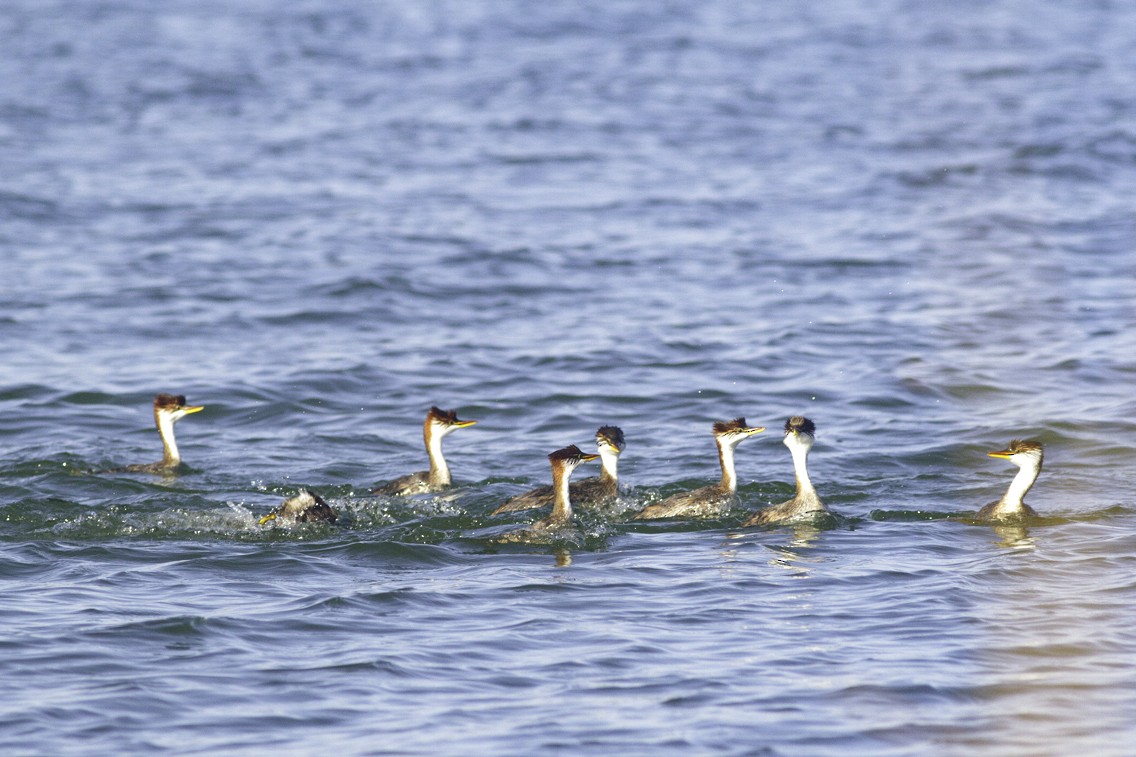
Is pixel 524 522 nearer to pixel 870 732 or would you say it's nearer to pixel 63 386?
pixel 870 732

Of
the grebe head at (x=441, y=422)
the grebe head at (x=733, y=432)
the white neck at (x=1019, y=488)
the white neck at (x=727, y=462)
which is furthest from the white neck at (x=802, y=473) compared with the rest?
the grebe head at (x=441, y=422)

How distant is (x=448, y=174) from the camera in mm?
29578

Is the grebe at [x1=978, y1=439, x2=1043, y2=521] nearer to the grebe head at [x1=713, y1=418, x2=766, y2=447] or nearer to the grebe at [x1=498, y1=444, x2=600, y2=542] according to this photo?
the grebe head at [x1=713, y1=418, x2=766, y2=447]

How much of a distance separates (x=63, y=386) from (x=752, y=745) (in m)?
11.8

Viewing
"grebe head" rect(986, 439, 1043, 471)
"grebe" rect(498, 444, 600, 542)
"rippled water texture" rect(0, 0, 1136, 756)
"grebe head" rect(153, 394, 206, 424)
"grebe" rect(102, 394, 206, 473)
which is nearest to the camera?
"rippled water texture" rect(0, 0, 1136, 756)

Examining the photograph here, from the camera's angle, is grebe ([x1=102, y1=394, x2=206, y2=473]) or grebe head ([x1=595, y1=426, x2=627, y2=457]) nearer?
grebe head ([x1=595, y1=426, x2=627, y2=457])

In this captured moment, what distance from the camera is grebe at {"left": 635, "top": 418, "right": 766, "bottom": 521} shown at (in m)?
13.2

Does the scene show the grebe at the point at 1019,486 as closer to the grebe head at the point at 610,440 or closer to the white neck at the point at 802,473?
the white neck at the point at 802,473

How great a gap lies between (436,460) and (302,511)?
2.34 metres

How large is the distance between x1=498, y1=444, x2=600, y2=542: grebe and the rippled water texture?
0.85 feet

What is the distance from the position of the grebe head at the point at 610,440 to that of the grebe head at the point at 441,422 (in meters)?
1.41

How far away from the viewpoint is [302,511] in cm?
1246

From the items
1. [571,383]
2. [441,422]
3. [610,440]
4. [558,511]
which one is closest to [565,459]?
[558,511]

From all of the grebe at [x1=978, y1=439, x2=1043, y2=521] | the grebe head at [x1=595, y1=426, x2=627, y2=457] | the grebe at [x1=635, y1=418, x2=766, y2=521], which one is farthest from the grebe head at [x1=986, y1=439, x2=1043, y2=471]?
the grebe head at [x1=595, y1=426, x2=627, y2=457]
